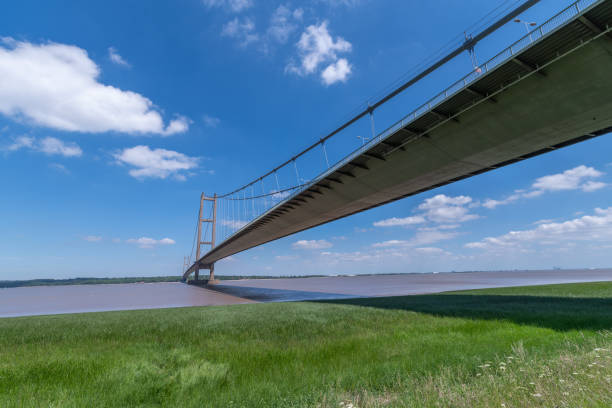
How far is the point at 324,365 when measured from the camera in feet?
20.3

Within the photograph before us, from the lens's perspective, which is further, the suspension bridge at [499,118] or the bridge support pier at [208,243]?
the bridge support pier at [208,243]

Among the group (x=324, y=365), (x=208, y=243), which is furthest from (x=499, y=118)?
(x=208, y=243)

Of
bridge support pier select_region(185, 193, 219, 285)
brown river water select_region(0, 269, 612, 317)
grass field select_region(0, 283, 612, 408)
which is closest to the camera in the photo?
grass field select_region(0, 283, 612, 408)

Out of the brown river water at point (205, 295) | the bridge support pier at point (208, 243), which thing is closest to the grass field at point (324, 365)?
the brown river water at point (205, 295)

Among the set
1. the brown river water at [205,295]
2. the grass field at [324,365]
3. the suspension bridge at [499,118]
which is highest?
the suspension bridge at [499,118]

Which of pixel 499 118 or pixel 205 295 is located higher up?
pixel 499 118

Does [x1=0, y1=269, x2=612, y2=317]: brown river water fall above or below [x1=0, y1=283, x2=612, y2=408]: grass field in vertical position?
below

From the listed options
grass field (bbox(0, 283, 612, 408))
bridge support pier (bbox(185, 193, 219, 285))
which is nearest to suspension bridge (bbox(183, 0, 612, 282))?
grass field (bbox(0, 283, 612, 408))

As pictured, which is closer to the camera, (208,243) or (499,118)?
(499,118)

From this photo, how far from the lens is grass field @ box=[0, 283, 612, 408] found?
4016 mm

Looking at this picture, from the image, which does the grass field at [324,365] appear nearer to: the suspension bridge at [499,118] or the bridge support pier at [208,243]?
the suspension bridge at [499,118]

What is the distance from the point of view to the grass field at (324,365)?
402 centimetres

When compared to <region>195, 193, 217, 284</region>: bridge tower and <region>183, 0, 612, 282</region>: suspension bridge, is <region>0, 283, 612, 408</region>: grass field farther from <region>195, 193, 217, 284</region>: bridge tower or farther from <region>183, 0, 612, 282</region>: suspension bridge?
<region>195, 193, 217, 284</region>: bridge tower

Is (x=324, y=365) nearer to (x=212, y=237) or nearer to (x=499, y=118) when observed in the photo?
(x=499, y=118)
